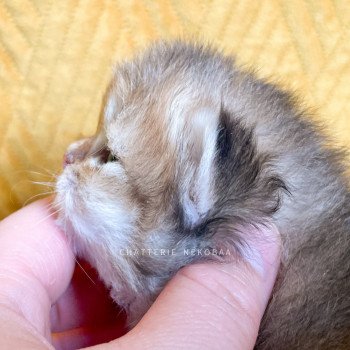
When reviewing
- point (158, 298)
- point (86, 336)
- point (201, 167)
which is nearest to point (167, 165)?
point (201, 167)

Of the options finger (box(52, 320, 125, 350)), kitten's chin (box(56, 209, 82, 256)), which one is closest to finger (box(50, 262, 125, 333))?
finger (box(52, 320, 125, 350))

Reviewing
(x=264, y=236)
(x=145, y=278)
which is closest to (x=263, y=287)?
(x=264, y=236)

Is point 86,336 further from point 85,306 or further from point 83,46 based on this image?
point 83,46

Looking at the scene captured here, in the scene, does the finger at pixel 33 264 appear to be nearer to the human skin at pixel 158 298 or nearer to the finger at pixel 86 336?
the human skin at pixel 158 298

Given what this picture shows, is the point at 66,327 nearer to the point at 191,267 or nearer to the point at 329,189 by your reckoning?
the point at 191,267

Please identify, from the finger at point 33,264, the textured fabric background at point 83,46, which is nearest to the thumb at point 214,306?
the finger at point 33,264

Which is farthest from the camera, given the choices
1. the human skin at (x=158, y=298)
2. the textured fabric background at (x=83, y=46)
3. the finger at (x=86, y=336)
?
the textured fabric background at (x=83, y=46)

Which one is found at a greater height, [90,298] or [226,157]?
[226,157]
